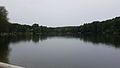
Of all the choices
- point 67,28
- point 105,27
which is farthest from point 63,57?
point 67,28

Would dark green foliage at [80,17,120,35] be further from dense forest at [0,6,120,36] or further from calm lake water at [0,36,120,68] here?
calm lake water at [0,36,120,68]

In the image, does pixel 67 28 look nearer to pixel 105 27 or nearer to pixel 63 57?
pixel 105 27

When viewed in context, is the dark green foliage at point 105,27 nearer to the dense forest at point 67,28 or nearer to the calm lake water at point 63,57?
the dense forest at point 67,28

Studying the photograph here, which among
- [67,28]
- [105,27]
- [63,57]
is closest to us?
[63,57]

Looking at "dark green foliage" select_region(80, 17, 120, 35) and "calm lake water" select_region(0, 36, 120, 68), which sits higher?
"dark green foliage" select_region(80, 17, 120, 35)

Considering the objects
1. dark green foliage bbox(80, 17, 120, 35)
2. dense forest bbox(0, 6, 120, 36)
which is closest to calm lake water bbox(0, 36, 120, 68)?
dense forest bbox(0, 6, 120, 36)

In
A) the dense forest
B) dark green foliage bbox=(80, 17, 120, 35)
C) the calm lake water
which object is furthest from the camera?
dark green foliage bbox=(80, 17, 120, 35)

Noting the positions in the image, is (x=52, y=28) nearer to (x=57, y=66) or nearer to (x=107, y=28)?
(x=107, y=28)

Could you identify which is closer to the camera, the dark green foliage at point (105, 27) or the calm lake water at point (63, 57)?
the calm lake water at point (63, 57)

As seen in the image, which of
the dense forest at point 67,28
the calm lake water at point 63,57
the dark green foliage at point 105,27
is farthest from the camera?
the dark green foliage at point 105,27

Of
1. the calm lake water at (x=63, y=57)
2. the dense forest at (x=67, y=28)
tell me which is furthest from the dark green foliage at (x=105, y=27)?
the calm lake water at (x=63, y=57)

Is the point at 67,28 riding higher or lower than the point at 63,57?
higher

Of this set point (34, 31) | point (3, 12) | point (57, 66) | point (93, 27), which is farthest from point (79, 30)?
point (57, 66)

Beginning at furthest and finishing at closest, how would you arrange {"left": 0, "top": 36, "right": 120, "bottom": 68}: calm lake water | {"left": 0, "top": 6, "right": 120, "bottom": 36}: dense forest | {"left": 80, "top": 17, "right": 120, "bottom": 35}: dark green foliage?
{"left": 80, "top": 17, "right": 120, "bottom": 35}: dark green foliage, {"left": 0, "top": 6, "right": 120, "bottom": 36}: dense forest, {"left": 0, "top": 36, "right": 120, "bottom": 68}: calm lake water
